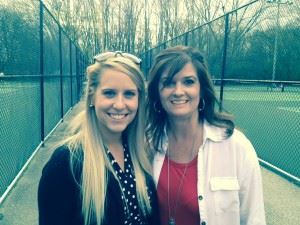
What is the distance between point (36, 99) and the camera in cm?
570

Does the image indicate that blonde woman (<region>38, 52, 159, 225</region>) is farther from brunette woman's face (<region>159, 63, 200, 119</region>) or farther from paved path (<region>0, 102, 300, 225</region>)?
paved path (<region>0, 102, 300, 225</region>)

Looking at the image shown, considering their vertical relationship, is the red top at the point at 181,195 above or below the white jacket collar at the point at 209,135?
below

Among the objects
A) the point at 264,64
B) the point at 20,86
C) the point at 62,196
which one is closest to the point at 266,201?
the point at 264,64

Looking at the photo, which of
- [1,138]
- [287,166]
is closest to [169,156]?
[1,138]

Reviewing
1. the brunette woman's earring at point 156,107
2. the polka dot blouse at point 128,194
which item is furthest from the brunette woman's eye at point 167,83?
the polka dot blouse at point 128,194

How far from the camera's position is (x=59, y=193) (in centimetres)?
156

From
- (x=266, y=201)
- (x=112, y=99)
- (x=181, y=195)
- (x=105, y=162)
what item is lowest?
(x=266, y=201)

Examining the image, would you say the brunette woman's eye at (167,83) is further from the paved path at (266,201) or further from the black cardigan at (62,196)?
the paved path at (266,201)

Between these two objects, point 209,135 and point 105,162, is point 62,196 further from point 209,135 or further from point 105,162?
point 209,135

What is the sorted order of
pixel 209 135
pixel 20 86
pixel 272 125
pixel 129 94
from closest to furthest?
pixel 129 94
pixel 209 135
pixel 20 86
pixel 272 125

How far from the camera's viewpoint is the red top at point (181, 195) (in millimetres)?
2010

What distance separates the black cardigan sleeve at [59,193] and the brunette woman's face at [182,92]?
2.60 ft

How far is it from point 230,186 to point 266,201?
221 cm

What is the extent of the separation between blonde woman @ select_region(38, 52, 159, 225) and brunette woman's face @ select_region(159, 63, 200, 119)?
0.23 metres
